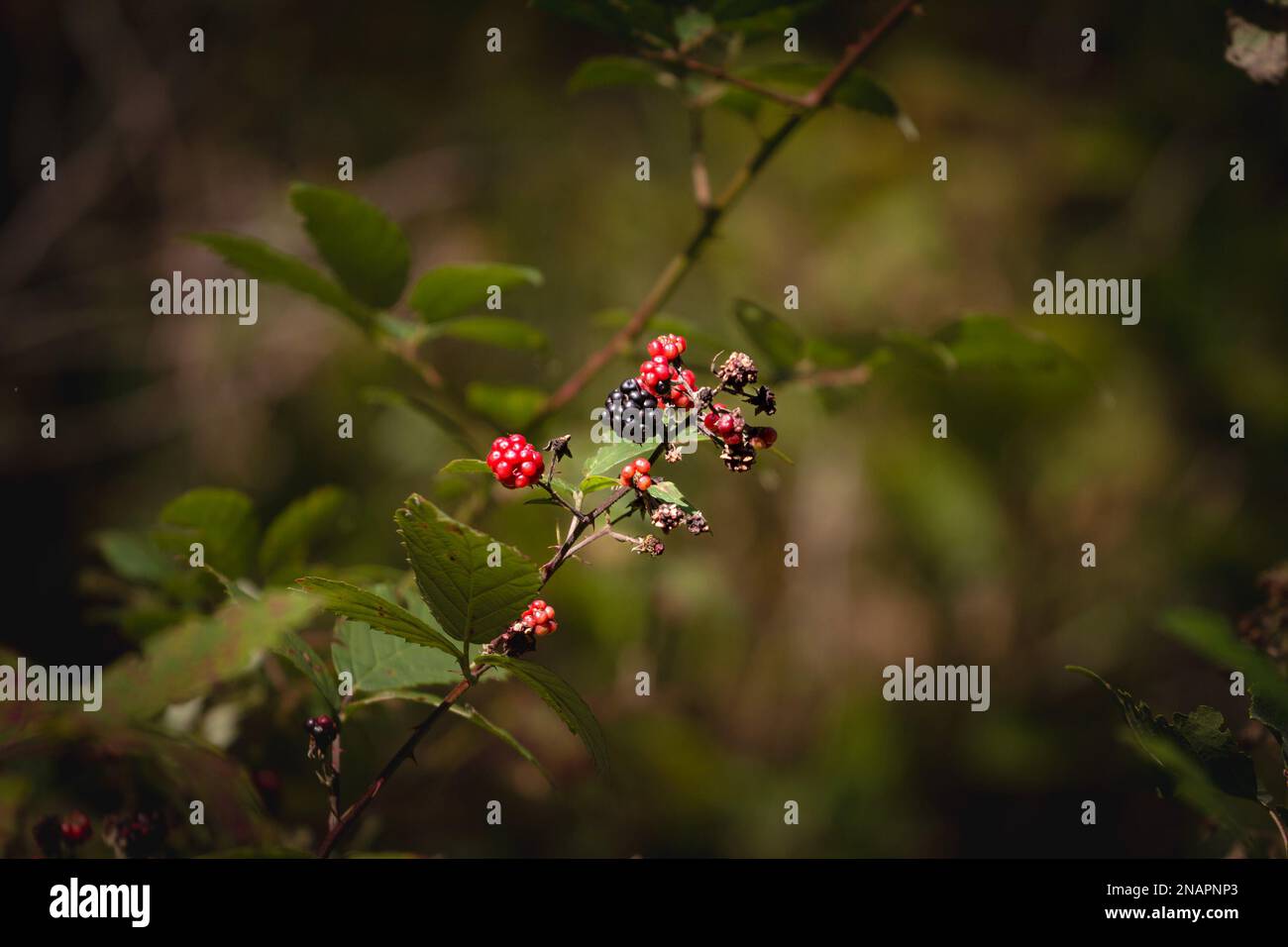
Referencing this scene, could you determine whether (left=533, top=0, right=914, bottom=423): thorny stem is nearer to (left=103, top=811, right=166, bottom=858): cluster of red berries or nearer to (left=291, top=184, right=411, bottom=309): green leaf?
(left=291, top=184, right=411, bottom=309): green leaf

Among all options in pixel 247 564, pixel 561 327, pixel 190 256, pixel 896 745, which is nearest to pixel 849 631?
pixel 896 745

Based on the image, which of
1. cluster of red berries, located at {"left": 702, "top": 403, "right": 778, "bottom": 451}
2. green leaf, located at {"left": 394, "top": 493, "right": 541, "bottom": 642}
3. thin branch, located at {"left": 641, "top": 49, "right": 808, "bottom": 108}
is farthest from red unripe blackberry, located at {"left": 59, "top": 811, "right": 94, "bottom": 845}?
thin branch, located at {"left": 641, "top": 49, "right": 808, "bottom": 108}

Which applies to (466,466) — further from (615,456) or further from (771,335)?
(771,335)

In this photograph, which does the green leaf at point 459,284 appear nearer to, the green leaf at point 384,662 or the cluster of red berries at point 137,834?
the green leaf at point 384,662

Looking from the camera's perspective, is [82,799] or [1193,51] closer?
[82,799]

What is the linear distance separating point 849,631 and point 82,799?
212 cm

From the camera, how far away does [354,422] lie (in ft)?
8.95

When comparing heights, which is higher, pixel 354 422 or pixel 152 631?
pixel 354 422

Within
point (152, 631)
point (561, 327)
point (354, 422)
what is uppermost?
point (561, 327)

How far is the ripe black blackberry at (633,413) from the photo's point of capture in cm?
66

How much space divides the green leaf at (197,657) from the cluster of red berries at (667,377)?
30 cm

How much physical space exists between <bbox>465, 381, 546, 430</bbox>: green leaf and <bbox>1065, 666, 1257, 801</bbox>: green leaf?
70 cm

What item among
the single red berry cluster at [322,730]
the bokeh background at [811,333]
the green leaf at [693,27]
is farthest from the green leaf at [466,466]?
the bokeh background at [811,333]
